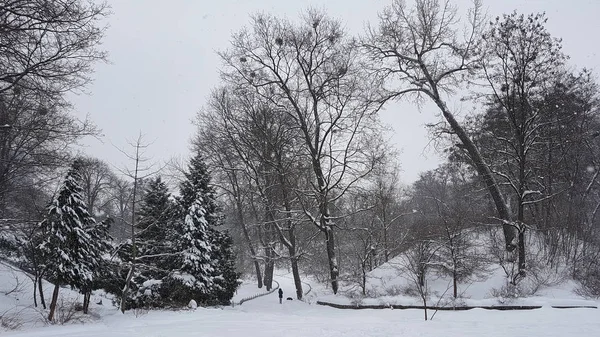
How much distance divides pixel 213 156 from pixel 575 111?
803 inches

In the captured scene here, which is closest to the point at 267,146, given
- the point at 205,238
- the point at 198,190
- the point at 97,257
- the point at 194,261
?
the point at 198,190

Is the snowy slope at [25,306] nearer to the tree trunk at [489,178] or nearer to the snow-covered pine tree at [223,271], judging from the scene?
the snow-covered pine tree at [223,271]

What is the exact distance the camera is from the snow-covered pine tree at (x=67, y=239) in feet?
47.5

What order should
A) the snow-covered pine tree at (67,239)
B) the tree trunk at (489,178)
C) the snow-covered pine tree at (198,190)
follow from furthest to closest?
the snow-covered pine tree at (198,190) < the tree trunk at (489,178) < the snow-covered pine tree at (67,239)

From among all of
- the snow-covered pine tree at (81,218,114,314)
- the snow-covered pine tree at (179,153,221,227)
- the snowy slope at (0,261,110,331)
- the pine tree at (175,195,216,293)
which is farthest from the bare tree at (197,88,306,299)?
the snowy slope at (0,261,110,331)

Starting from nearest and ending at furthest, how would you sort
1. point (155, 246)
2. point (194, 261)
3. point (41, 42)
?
point (41, 42) < point (155, 246) < point (194, 261)

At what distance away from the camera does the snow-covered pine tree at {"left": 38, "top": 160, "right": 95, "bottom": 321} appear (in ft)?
47.5

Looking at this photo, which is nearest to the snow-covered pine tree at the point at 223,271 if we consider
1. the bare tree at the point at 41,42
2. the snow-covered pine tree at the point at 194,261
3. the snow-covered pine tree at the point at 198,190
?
the snow-covered pine tree at the point at 194,261

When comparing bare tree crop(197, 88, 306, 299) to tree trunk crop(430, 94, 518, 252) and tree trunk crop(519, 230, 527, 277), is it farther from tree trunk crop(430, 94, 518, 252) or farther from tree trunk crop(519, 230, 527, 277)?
tree trunk crop(519, 230, 527, 277)

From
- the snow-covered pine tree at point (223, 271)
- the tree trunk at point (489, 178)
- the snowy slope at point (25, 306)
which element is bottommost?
the snowy slope at point (25, 306)

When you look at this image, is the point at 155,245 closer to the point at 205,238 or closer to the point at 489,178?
the point at 205,238

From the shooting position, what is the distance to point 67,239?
48.6 feet

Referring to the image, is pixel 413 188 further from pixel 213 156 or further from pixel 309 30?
pixel 309 30

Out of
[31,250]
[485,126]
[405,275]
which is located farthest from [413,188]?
[31,250]
